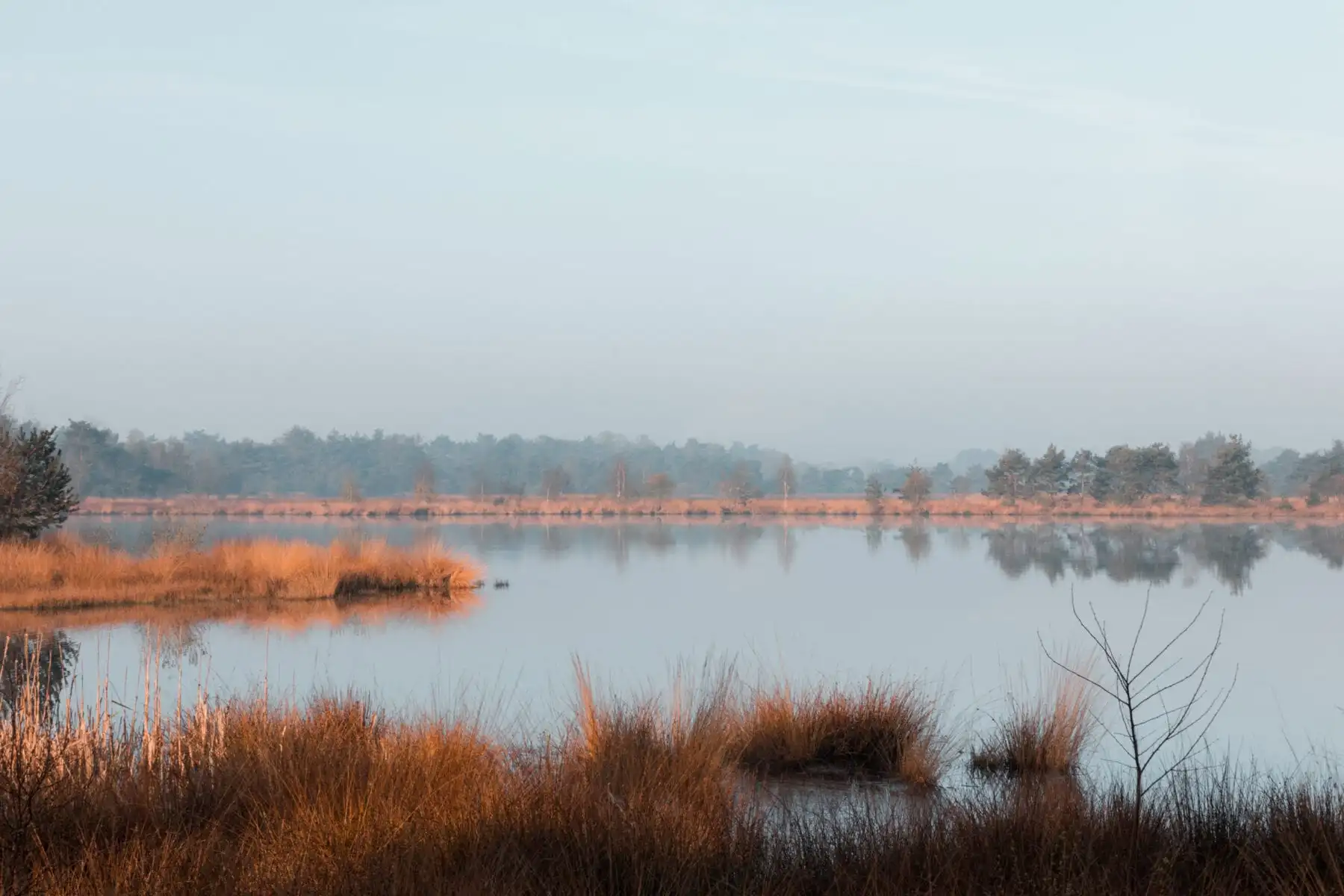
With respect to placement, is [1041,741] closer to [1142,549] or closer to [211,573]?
[211,573]

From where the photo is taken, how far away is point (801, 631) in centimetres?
1595

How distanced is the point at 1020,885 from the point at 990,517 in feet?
197

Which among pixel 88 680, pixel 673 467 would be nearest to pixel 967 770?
pixel 88 680

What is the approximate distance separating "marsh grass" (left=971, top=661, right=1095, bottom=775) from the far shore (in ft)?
170

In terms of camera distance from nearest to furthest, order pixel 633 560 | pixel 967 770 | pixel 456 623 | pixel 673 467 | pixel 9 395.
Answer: pixel 967 770
pixel 456 623
pixel 9 395
pixel 633 560
pixel 673 467

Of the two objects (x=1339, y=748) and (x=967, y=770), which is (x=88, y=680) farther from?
(x=1339, y=748)

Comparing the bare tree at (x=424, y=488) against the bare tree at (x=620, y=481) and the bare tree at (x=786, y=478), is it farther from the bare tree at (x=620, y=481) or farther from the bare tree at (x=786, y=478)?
the bare tree at (x=786, y=478)

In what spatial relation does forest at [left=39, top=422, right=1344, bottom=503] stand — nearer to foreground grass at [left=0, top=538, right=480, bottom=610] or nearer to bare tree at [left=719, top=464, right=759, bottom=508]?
Answer: bare tree at [left=719, top=464, right=759, bottom=508]

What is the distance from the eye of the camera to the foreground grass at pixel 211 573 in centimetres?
1798

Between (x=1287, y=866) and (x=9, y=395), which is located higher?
(x=9, y=395)

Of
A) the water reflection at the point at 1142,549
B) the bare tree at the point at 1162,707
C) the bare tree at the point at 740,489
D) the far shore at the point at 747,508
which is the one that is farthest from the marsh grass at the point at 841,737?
the bare tree at the point at 740,489

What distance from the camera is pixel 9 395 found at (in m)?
26.3

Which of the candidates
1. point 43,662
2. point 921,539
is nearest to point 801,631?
point 43,662

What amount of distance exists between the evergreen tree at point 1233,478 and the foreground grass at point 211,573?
49.6 meters
